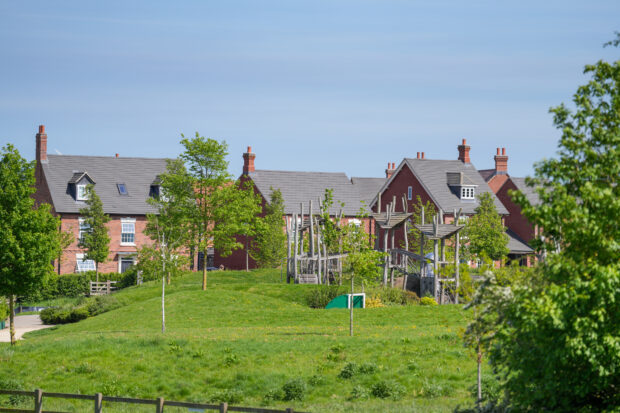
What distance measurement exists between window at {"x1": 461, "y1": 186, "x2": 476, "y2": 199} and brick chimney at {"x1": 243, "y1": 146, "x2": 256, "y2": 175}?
22.3 metres

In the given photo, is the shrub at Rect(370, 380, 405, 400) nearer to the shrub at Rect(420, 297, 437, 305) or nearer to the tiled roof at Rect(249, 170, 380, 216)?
the shrub at Rect(420, 297, 437, 305)

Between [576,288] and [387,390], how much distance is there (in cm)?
1024

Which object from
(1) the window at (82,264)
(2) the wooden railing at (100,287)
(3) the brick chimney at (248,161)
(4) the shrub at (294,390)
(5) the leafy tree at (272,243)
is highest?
(3) the brick chimney at (248,161)

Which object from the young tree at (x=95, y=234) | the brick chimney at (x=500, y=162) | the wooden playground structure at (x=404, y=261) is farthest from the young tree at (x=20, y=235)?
the brick chimney at (x=500, y=162)

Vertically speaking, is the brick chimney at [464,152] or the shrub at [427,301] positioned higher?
the brick chimney at [464,152]

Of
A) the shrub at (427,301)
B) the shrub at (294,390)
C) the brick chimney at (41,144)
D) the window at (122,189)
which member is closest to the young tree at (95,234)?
the window at (122,189)

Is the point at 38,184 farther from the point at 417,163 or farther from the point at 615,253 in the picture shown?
the point at 615,253

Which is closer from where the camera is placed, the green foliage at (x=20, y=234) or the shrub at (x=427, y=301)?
the green foliage at (x=20, y=234)

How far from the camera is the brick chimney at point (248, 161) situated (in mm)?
77938

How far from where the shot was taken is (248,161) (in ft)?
256

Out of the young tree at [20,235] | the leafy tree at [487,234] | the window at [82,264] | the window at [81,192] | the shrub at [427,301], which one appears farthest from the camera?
the window at [81,192]

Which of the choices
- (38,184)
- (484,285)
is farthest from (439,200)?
(484,285)

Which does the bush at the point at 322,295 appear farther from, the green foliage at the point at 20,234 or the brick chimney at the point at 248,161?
the brick chimney at the point at 248,161

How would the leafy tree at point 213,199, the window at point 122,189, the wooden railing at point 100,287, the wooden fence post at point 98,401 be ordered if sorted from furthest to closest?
the window at point 122,189 < the wooden railing at point 100,287 < the leafy tree at point 213,199 < the wooden fence post at point 98,401
